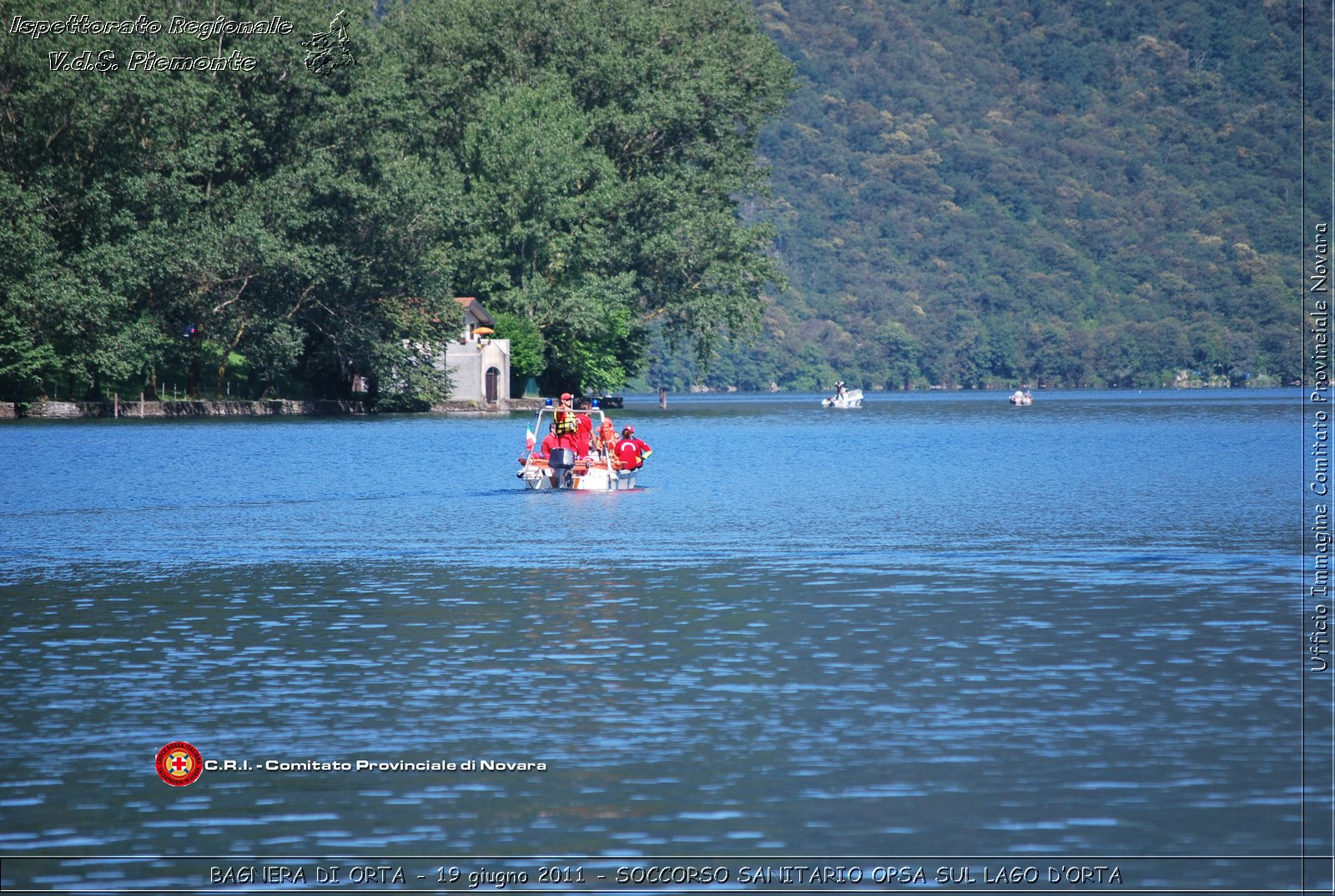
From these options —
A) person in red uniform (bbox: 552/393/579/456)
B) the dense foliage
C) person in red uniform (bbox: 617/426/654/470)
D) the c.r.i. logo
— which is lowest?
the c.r.i. logo

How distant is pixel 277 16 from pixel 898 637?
7931 centimetres

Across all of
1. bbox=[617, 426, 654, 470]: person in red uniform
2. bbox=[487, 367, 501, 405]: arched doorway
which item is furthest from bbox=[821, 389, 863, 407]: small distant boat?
bbox=[617, 426, 654, 470]: person in red uniform

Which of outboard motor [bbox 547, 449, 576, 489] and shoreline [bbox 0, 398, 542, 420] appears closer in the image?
outboard motor [bbox 547, 449, 576, 489]

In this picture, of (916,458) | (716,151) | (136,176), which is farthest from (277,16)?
(916,458)

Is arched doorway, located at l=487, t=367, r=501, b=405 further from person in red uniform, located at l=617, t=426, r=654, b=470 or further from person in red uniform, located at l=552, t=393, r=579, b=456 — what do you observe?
person in red uniform, located at l=617, t=426, r=654, b=470

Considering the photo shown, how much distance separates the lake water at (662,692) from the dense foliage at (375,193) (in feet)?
160

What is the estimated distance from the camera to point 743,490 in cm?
4459

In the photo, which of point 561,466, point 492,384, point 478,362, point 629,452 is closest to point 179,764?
point 561,466

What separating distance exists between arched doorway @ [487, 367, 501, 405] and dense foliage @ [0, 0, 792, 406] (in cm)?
218

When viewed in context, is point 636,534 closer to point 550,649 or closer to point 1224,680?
point 550,649

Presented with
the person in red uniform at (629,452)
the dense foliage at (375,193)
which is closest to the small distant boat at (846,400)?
the dense foliage at (375,193)

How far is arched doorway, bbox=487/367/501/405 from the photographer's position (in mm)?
113250

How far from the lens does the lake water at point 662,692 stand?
1151 cm

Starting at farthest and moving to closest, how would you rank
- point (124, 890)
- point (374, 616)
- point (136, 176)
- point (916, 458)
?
point (136, 176), point (916, 458), point (374, 616), point (124, 890)
